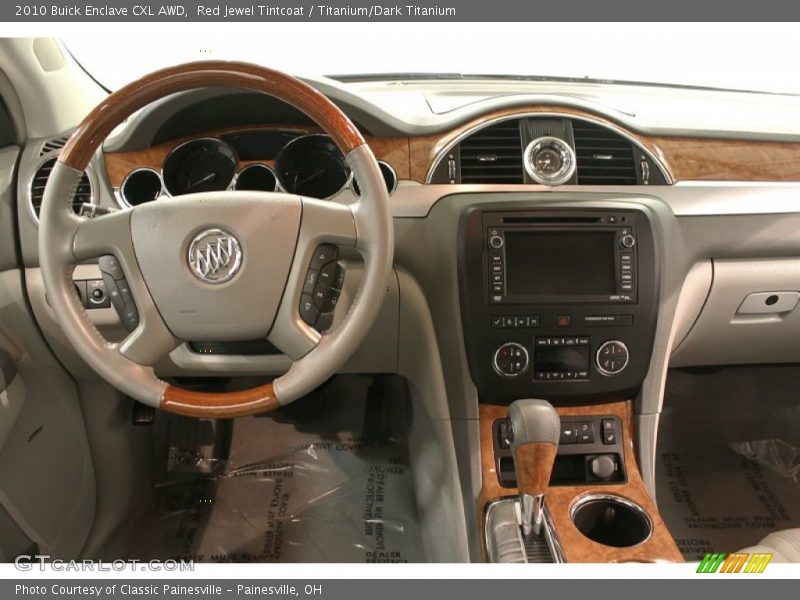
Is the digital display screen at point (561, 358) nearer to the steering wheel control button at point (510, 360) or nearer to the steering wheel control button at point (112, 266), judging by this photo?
the steering wheel control button at point (510, 360)

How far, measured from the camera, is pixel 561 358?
129 cm

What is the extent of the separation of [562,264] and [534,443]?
414mm

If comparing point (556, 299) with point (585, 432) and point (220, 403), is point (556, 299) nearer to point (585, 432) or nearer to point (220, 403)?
point (585, 432)

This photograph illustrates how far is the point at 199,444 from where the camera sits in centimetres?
185

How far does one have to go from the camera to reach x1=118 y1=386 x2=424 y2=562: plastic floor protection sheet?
1.59m

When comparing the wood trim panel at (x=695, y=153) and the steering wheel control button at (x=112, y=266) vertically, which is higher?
the wood trim panel at (x=695, y=153)

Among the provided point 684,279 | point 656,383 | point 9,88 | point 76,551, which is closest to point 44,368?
point 76,551

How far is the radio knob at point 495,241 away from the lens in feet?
4.09

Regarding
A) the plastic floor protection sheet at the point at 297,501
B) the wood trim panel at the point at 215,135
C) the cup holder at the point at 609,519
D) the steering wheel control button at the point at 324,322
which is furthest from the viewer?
the plastic floor protection sheet at the point at 297,501

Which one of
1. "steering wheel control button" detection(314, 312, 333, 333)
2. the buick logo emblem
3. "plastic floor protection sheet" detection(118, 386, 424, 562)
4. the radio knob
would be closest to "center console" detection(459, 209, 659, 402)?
the radio knob

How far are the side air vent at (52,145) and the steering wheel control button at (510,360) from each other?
3.48 feet

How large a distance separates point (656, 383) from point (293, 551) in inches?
40.0

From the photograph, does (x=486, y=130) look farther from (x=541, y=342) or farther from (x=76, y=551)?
(x=76, y=551)

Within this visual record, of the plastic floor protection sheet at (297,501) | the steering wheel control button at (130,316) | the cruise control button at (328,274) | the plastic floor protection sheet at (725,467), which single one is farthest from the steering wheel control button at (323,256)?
the plastic floor protection sheet at (725,467)
